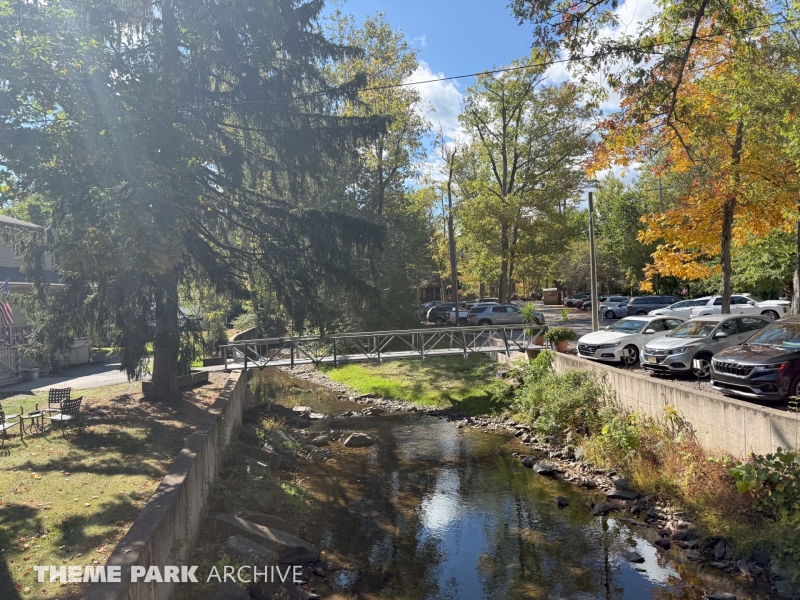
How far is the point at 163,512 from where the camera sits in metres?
6.45

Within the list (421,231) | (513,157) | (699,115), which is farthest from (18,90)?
(513,157)

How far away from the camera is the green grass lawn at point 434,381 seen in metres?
20.9

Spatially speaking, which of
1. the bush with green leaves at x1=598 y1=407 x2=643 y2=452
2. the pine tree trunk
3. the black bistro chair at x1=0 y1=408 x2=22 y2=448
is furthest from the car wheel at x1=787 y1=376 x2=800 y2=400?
the black bistro chair at x1=0 y1=408 x2=22 y2=448

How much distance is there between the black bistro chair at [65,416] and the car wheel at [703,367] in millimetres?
14019

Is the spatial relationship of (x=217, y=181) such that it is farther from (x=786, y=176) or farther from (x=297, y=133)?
(x=786, y=176)

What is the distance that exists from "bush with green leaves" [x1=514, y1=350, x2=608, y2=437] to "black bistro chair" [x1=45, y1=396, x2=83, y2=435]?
11.6 meters

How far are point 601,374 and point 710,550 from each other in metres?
6.27

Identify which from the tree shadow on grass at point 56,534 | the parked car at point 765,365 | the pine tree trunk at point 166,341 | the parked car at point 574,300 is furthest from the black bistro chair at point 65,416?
the parked car at point 574,300

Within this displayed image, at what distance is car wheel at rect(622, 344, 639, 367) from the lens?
16750 mm

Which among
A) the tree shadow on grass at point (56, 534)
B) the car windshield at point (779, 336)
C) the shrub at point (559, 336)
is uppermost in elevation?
the car windshield at point (779, 336)

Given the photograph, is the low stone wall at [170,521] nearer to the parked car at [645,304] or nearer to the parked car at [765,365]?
the parked car at [765,365]

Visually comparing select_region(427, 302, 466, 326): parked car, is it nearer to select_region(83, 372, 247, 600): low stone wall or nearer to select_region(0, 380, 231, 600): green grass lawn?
select_region(0, 380, 231, 600): green grass lawn

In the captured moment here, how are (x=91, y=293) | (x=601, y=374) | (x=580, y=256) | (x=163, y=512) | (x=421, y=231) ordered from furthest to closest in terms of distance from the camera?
(x=580, y=256) → (x=421, y=231) → (x=601, y=374) → (x=91, y=293) → (x=163, y=512)

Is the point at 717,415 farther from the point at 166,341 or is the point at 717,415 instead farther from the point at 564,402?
the point at 166,341
